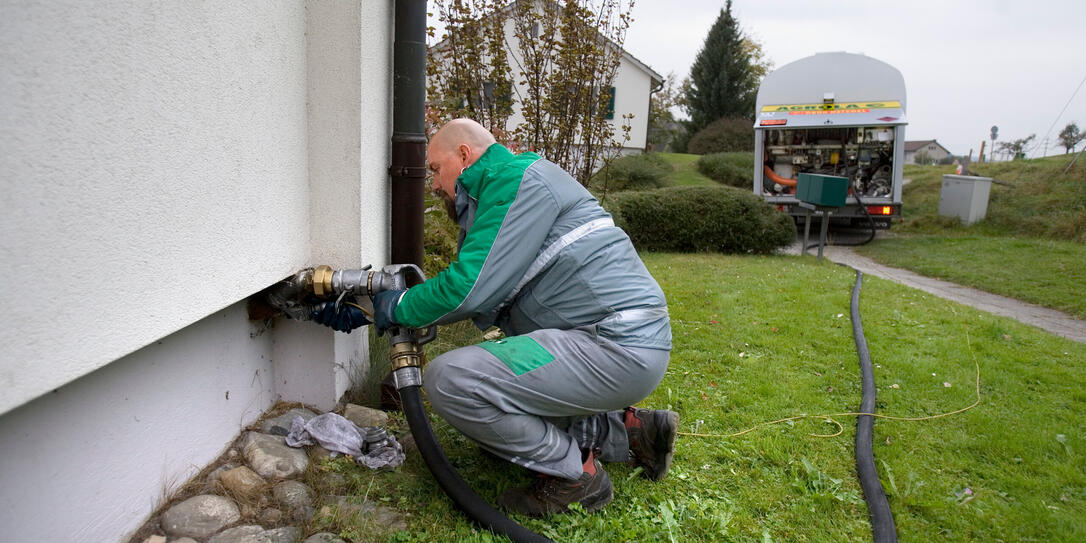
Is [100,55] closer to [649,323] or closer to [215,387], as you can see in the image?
[215,387]

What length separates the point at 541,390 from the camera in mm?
2326

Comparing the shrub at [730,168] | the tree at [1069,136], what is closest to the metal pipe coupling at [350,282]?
the shrub at [730,168]

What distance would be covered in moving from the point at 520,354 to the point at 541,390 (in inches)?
5.9

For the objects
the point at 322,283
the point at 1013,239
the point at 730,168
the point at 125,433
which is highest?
the point at 730,168

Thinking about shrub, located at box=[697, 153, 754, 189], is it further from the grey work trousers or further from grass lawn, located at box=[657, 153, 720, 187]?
the grey work trousers

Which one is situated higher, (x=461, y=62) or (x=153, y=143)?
(x=461, y=62)

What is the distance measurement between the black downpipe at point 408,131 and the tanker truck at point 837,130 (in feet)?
35.2

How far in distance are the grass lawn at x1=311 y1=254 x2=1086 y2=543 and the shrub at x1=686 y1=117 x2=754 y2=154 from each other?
2377 centimetres

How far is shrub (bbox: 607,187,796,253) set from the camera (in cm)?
1071

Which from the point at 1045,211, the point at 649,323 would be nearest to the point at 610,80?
the point at 649,323

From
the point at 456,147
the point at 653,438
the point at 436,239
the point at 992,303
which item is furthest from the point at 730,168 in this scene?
the point at 456,147

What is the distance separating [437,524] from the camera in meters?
2.36

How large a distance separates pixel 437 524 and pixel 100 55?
178cm

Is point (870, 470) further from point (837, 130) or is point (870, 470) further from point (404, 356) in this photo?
point (837, 130)
